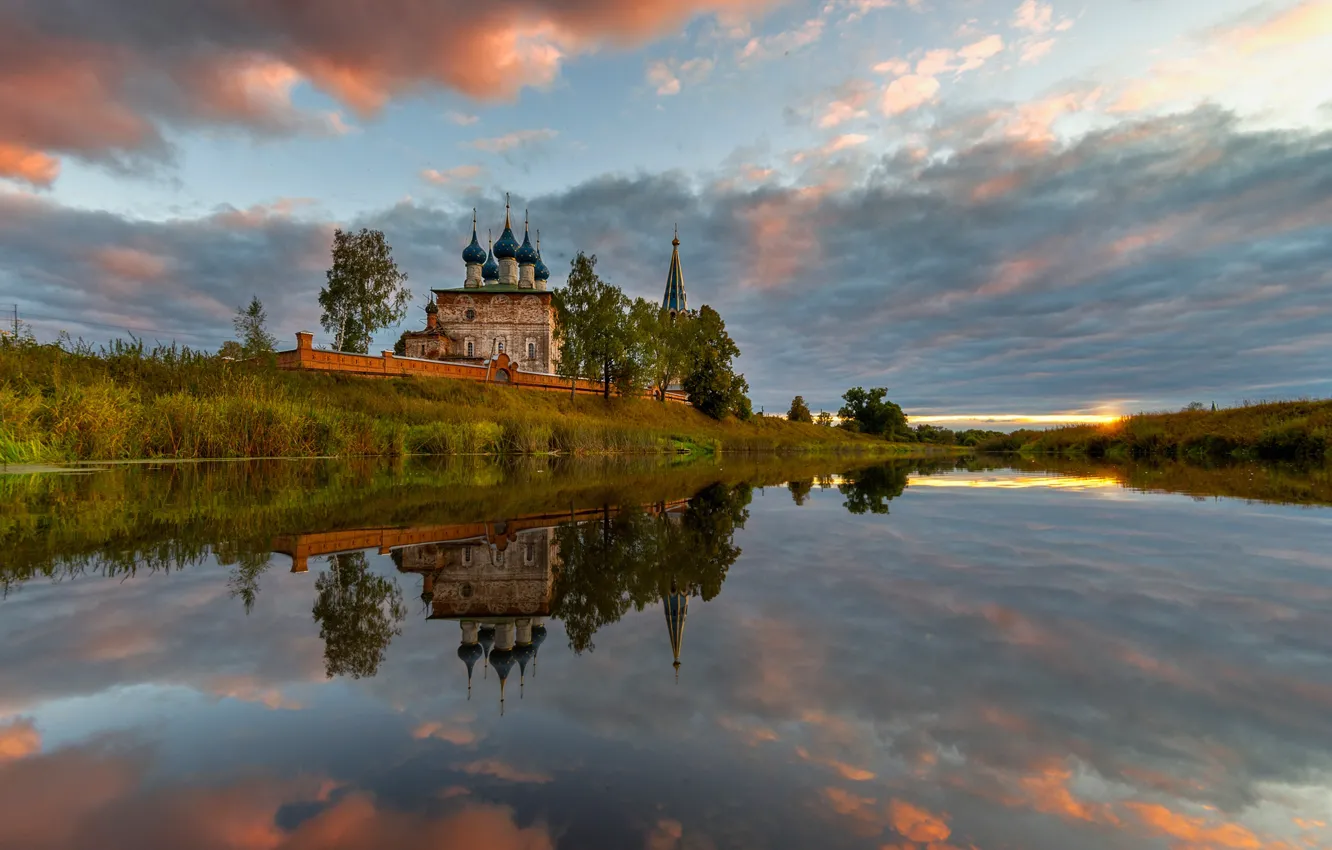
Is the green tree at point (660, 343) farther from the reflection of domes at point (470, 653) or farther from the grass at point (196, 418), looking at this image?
the reflection of domes at point (470, 653)

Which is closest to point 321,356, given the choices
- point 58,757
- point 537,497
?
point 537,497

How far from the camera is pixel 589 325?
48.2 m

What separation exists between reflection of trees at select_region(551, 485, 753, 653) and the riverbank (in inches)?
748

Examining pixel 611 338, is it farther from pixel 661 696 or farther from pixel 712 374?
pixel 661 696

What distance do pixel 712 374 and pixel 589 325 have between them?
1780 centimetres

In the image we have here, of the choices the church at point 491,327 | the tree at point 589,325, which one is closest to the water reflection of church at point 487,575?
the tree at point 589,325

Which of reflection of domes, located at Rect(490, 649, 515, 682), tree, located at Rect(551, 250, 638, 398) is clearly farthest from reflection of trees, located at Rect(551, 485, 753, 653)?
tree, located at Rect(551, 250, 638, 398)

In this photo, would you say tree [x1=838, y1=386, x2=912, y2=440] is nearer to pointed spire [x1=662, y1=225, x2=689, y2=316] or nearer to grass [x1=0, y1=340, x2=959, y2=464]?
pointed spire [x1=662, y1=225, x2=689, y2=316]

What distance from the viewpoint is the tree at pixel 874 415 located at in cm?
7900

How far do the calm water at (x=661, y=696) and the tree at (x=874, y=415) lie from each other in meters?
77.9

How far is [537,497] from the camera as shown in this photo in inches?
344

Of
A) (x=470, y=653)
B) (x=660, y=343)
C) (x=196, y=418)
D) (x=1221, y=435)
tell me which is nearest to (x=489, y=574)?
(x=470, y=653)

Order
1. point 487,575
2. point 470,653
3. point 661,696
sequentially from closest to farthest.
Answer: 1. point 661,696
2. point 470,653
3. point 487,575

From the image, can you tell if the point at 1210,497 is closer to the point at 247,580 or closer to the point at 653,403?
the point at 247,580
